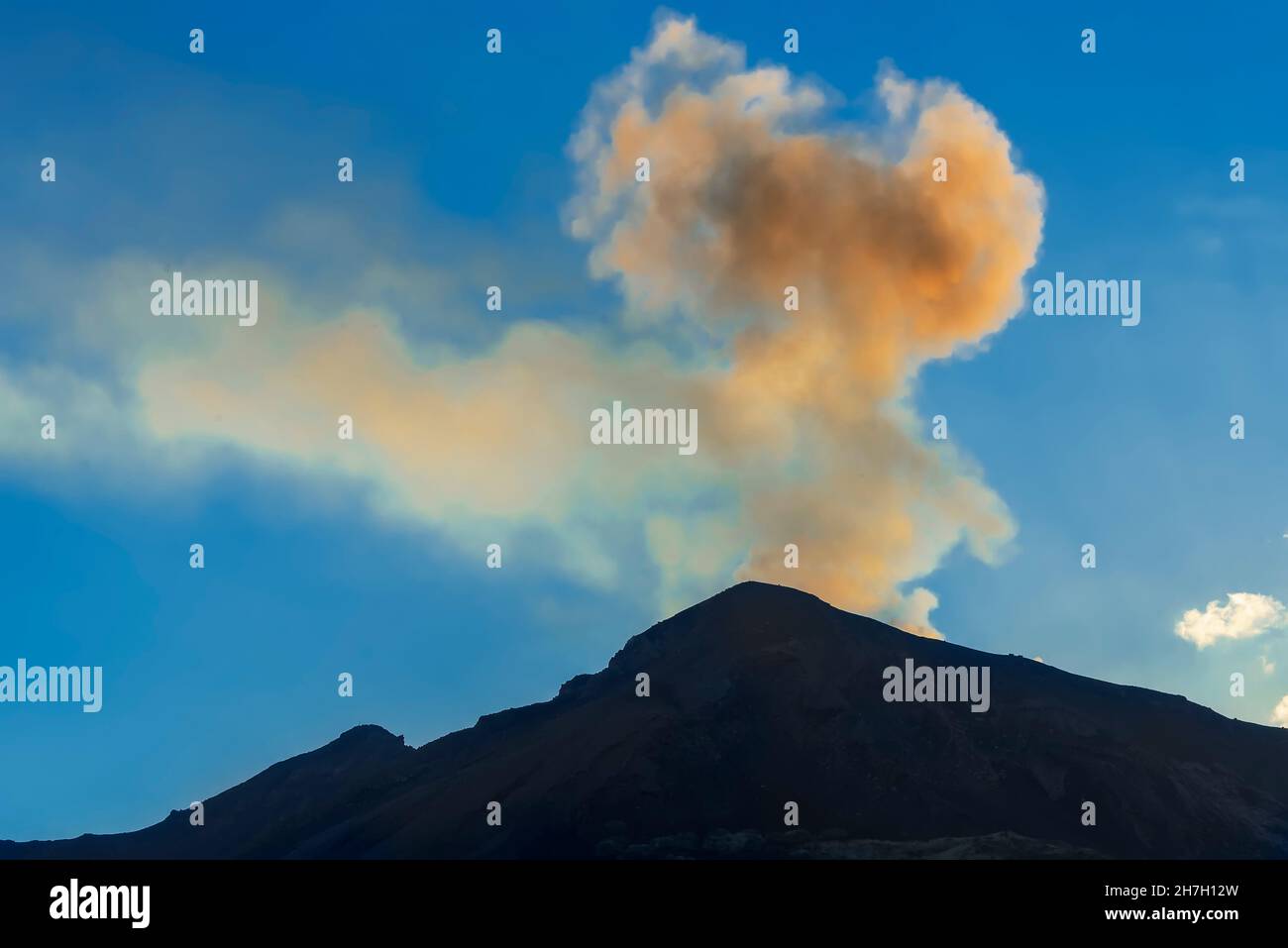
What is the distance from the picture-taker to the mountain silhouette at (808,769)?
74.9 meters

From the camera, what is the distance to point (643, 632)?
105438mm

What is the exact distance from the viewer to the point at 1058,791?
8162 centimetres

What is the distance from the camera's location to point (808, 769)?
80.7 m

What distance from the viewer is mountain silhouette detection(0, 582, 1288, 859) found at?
7494 centimetres

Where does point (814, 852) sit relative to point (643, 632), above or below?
below
